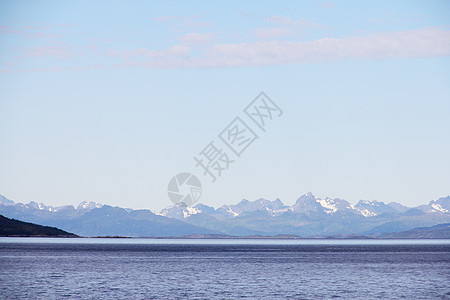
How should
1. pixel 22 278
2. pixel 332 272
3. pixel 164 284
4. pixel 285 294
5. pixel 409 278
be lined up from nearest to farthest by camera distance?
pixel 285 294 → pixel 164 284 → pixel 22 278 → pixel 409 278 → pixel 332 272

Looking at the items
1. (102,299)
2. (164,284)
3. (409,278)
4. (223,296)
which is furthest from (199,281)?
(409,278)

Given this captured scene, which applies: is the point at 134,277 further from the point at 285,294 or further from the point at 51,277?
the point at 285,294

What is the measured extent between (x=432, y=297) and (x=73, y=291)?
47380 millimetres

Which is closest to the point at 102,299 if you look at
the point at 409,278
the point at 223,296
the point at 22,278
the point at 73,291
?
the point at 73,291

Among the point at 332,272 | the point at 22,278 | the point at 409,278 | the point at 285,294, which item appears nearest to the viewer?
the point at 285,294

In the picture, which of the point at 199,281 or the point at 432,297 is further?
the point at 199,281

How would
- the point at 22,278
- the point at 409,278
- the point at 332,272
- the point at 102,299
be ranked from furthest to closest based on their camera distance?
1. the point at 332,272
2. the point at 409,278
3. the point at 22,278
4. the point at 102,299

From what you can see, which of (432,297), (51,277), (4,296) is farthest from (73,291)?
(432,297)

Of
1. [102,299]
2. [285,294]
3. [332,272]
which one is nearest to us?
[102,299]

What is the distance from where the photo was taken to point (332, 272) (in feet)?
415

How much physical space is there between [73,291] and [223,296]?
67.6ft

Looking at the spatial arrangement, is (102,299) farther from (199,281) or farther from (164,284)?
(199,281)

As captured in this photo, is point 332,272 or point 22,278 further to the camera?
point 332,272

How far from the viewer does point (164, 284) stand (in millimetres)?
97500
